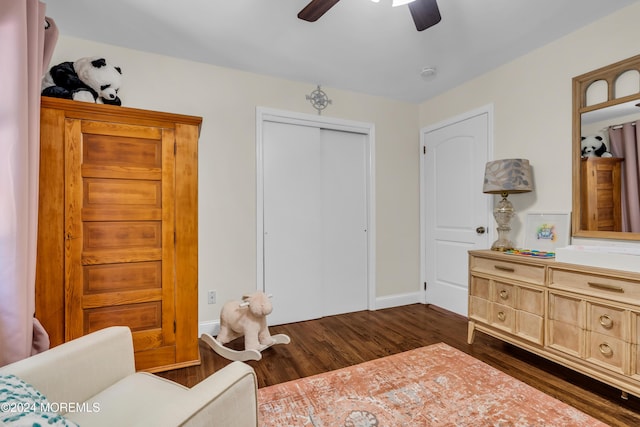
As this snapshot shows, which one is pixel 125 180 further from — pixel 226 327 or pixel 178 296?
pixel 226 327

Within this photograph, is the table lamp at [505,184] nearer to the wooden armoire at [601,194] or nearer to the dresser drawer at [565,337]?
the wooden armoire at [601,194]

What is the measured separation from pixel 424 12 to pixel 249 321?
229 cm

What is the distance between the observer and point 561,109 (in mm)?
2367

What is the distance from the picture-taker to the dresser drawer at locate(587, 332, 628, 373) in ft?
5.49

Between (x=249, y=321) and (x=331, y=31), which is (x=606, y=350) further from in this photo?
(x=331, y=31)

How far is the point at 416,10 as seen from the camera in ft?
5.02

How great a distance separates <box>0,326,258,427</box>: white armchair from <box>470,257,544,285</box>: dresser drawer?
1.98m

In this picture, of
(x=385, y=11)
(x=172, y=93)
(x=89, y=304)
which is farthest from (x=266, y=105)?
(x=89, y=304)

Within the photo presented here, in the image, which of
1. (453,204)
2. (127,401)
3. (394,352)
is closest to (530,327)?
(394,352)

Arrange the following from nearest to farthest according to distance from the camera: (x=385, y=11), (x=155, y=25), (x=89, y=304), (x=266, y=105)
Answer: (x=89, y=304), (x=385, y=11), (x=155, y=25), (x=266, y=105)

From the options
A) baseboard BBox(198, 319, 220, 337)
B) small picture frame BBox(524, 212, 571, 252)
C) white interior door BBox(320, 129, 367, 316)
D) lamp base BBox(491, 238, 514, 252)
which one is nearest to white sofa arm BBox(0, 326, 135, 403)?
baseboard BBox(198, 319, 220, 337)

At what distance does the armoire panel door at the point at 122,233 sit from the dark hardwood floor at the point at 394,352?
45 cm

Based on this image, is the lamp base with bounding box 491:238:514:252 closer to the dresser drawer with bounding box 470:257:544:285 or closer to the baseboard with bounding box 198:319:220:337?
the dresser drawer with bounding box 470:257:544:285

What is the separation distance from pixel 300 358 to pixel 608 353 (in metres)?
1.87
